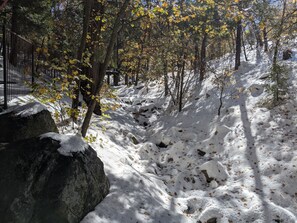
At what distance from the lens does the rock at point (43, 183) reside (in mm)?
3896

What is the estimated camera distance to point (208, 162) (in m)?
7.77

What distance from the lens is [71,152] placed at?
4484mm

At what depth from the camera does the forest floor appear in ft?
18.1

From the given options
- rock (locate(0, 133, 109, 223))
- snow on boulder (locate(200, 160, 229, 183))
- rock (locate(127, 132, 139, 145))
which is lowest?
snow on boulder (locate(200, 160, 229, 183))

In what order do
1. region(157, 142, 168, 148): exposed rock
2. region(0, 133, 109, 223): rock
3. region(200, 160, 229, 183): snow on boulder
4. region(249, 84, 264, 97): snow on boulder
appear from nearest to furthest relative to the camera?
region(0, 133, 109, 223): rock < region(200, 160, 229, 183): snow on boulder < region(157, 142, 168, 148): exposed rock < region(249, 84, 264, 97): snow on boulder

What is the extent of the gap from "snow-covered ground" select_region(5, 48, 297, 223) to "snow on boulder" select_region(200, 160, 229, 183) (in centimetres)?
3

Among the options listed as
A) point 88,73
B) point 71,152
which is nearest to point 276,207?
point 71,152

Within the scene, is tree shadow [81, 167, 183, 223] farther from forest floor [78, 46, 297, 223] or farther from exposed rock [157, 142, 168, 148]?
exposed rock [157, 142, 168, 148]

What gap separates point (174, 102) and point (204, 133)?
4.74 meters

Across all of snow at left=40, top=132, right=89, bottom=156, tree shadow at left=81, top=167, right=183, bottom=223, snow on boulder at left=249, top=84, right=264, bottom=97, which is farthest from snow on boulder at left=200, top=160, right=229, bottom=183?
snow on boulder at left=249, top=84, right=264, bottom=97

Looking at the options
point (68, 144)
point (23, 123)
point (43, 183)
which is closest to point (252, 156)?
point (68, 144)

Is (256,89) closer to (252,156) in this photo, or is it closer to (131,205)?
(252,156)

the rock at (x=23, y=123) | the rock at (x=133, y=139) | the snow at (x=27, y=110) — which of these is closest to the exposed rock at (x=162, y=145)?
the rock at (x=133, y=139)

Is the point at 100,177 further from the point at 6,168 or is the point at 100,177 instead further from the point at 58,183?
the point at 6,168
